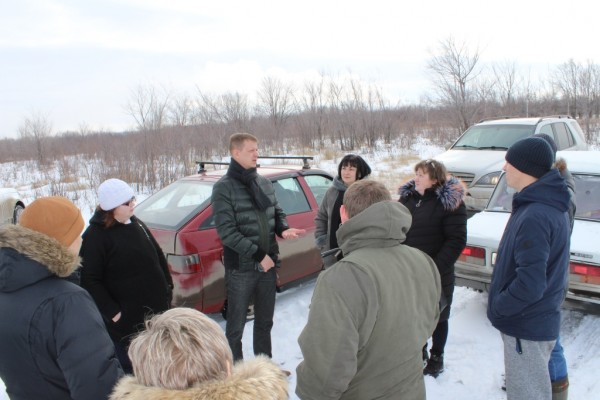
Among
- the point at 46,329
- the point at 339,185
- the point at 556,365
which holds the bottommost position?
the point at 556,365

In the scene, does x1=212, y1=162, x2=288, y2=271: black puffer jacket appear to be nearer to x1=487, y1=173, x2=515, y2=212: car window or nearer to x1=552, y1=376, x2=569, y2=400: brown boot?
x1=552, y1=376, x2=569, y2=400: brown boot

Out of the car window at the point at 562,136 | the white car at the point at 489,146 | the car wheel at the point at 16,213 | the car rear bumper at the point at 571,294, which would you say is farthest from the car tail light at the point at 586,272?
the car wheel at the point at 16,213

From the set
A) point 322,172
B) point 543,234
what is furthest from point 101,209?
point 322,172

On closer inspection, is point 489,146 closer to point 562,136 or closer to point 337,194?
point 562,136

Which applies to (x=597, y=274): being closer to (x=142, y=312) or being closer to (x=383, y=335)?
(x=383, y=335)

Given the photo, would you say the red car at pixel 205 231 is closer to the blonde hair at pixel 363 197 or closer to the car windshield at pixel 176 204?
the car windshield at pixel 176 204

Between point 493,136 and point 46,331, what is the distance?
416 inches

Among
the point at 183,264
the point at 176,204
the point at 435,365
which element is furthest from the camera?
the point at 176,204

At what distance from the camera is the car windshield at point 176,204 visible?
4.42m

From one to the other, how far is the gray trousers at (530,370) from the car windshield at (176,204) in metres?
3.00

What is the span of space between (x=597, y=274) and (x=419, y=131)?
3207cm

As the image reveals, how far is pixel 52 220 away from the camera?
186cm

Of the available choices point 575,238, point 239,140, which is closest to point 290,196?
point 239,140

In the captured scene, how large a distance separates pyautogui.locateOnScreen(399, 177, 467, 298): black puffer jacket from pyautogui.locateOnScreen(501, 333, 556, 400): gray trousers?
2.90ft
